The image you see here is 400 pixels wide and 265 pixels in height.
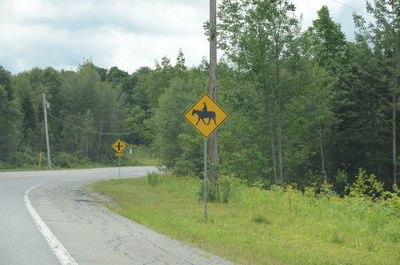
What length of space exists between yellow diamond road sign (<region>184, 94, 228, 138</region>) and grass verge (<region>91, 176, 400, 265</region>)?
2.48 meters

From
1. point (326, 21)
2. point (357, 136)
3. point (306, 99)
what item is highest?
point (326, 21)

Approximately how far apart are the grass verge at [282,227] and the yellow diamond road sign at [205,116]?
8.12 ft

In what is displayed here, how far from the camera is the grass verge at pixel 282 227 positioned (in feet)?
29.0

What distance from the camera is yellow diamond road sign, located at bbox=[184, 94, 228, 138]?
13367mm

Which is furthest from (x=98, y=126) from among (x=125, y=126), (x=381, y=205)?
(x=381, y=205)

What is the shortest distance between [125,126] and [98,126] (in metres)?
5.56

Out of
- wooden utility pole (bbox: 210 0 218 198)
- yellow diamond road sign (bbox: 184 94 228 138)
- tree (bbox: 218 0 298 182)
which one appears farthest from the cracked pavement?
tree (bbox: 218 0 298 182)

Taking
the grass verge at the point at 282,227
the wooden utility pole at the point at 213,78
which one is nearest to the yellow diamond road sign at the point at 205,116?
the grass verge at the point at 282,227

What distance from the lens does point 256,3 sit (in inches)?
1075

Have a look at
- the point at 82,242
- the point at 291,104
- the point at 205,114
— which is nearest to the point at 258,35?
the point at 291,104

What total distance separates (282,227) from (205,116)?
3620 millimetres

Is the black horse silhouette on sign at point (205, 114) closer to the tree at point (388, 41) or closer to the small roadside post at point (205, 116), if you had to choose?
the small roadside post at point (205, 116)

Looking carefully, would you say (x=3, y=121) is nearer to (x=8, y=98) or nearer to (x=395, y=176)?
(x=8, y=98)

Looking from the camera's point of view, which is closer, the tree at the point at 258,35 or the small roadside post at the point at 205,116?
the small roadside post at the point at 205,116
